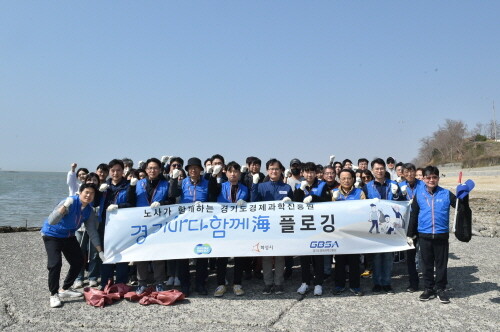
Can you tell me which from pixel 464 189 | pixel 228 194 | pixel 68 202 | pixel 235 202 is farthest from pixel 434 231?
pixel 68 202

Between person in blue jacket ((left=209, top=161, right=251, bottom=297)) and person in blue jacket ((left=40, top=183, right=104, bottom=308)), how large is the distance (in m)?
1.70

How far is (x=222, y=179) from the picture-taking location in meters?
6.71

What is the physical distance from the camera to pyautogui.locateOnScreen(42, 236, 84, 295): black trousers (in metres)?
4.82

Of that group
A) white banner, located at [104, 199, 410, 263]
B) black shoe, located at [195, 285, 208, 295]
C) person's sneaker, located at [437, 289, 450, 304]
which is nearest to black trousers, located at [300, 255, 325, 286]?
white banner, located at [104, 199, 410, 263]

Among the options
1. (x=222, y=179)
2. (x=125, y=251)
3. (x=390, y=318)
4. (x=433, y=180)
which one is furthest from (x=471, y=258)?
(x=125, y=251)

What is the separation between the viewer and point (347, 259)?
5.57 metres

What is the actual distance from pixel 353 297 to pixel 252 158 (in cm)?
310

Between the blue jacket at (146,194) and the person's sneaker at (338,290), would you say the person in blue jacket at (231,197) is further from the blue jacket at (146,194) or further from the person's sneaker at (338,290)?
the person's sneaker at (338,290)

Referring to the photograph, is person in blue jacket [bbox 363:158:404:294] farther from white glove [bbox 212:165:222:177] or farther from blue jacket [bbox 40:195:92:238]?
blue jacket [bbox 40:195:92:238]

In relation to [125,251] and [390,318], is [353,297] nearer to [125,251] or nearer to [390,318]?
[390,318]

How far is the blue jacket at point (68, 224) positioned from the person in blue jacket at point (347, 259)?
3.63 metres

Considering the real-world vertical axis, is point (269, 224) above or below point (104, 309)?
above

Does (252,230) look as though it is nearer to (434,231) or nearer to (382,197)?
(382,197)

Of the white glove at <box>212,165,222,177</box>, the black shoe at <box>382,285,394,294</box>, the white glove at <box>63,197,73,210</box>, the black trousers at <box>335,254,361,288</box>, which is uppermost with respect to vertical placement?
the white glove at <box>212,165,222,177</box>
